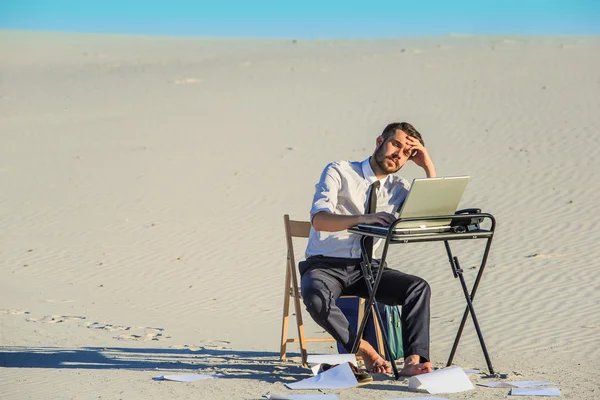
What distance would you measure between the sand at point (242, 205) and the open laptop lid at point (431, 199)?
3.14 feet

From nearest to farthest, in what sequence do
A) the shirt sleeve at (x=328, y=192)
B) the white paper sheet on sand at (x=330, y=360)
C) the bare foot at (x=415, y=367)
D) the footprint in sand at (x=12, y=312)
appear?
the bare foot at (x=415, y=367) → the white paper sheet on sand at (x=330, y=360) → the shirt sleeve at (x=328, y=192) → the footprint in sand at (x=12, y=312)

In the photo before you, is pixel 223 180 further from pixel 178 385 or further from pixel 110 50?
pixel 110 50

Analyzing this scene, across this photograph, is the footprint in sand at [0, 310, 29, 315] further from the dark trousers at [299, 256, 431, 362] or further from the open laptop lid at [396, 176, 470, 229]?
the open laptop lid at [396, 176, 470, 229]

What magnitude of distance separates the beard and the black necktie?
0.35 ft

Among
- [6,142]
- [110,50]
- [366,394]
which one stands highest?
[110,50]

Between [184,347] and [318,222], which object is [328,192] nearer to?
[318,222]

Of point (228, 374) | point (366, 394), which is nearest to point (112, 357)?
point (228, 374)

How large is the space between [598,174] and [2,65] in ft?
88.8

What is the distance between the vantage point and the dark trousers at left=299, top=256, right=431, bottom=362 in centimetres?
543

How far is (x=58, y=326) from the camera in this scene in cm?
746

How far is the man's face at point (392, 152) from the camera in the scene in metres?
5.68

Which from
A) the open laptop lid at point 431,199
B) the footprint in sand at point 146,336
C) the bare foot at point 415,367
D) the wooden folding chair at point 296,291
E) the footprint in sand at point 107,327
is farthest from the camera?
the footprint in sand at point 107,327

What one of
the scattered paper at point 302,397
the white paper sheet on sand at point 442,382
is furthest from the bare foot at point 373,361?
the scattered paper at point 302,397

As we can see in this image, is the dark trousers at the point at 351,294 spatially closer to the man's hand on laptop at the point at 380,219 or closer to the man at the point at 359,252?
the man at the point at 359,252
